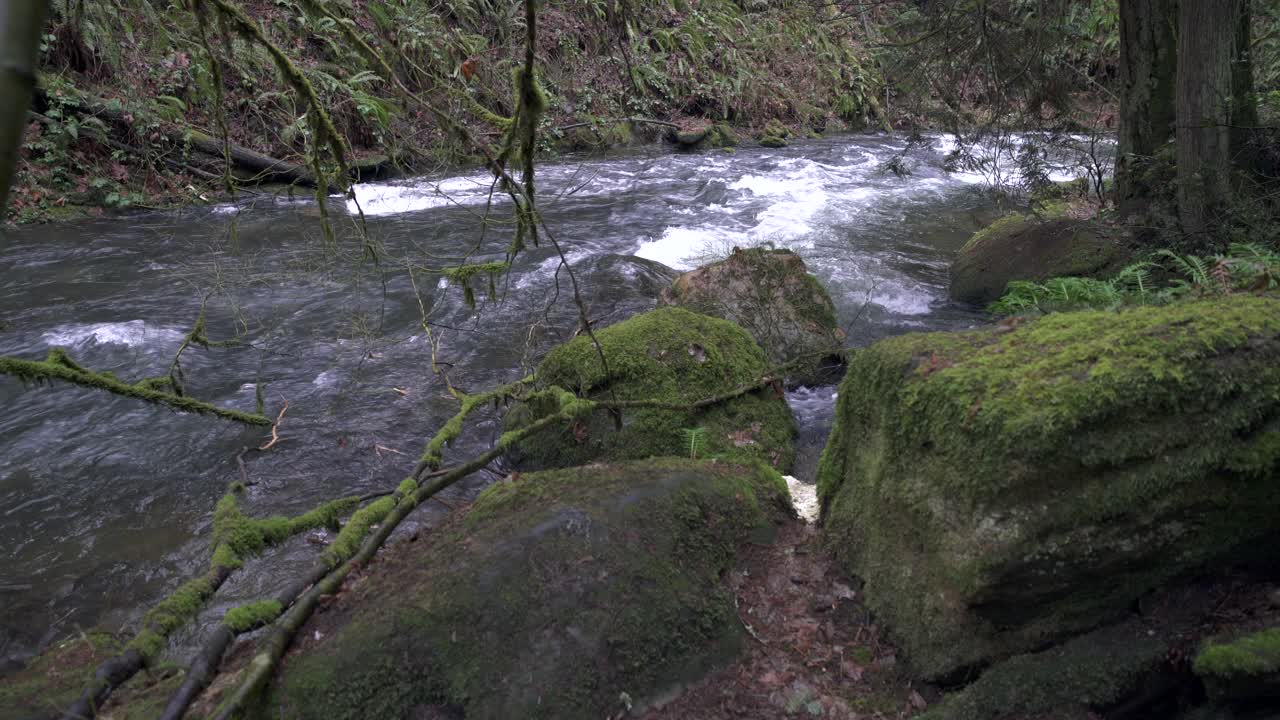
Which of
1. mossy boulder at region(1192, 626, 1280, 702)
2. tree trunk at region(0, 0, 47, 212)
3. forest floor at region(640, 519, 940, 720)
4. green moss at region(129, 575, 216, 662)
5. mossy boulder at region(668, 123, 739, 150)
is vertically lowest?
forest floor at region(640, 519, 940, 720)

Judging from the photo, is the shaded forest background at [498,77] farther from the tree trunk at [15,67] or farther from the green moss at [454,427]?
the tree trunk at [15,67]

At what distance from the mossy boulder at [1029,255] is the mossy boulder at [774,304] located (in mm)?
2396

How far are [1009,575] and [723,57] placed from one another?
19.2 m

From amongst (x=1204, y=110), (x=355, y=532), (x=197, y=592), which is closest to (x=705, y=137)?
(x=1204, y=110)

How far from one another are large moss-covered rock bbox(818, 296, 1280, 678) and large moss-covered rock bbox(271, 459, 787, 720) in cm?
85

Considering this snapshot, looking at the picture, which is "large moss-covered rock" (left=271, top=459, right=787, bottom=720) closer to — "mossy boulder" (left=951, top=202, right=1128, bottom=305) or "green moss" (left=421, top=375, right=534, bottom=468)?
"green moss" (left=421, top=375, right=534, bottom=468)

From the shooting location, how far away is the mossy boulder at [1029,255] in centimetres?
729

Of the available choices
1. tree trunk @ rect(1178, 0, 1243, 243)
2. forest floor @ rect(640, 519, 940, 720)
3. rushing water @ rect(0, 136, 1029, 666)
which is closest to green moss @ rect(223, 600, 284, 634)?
forest floor @ rect(640, 519, 940, 720)

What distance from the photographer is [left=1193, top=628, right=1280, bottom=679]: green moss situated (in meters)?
2.05

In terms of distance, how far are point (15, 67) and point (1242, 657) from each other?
282 cm

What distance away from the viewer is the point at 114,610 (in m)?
4.14

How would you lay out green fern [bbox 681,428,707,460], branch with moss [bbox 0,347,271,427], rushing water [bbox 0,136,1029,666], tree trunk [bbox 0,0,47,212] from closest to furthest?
tree trunk [bbox 0,0,47,212] < branch with moss [bbox 0,347,271,427] < green fern [bbox 681,428,707,460] < rushing water [bbox 0,136,1029,666]

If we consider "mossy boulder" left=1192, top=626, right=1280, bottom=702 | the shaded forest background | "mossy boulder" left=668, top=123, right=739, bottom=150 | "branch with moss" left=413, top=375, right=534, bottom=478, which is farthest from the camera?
"mossy boulder" left=668, top=123, right=739, bottom=150

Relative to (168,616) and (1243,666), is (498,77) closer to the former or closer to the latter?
(168,616)
